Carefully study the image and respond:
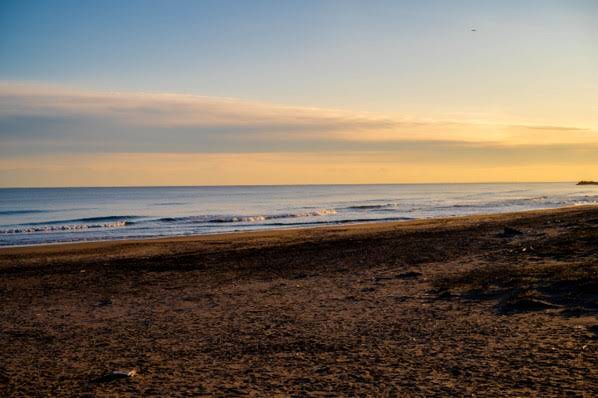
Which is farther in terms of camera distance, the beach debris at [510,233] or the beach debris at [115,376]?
the beach debris at [510,233]

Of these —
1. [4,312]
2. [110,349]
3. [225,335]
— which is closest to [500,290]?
[225,335]

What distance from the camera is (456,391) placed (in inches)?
232

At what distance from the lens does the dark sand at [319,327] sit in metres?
6.47

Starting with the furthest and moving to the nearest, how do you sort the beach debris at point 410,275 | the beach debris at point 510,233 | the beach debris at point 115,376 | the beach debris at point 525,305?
the beach debris at point 510,233
the beach debris at point 410,275
the beach debris at point 525,305
the beach debris at point 115,376

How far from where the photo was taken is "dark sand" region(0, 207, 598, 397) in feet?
21.2

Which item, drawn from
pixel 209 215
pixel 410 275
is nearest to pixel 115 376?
pixel 410 275

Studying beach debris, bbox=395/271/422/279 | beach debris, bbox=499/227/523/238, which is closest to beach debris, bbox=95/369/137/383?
beach debris, bbox=395/271/422/279

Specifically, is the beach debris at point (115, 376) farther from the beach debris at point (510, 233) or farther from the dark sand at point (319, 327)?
the beach debris at point (510, 233)

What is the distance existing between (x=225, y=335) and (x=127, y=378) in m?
2.18

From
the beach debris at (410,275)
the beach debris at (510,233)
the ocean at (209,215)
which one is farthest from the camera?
the ocean at (209,215)

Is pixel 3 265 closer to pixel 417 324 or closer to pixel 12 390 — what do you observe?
pixel 12 390

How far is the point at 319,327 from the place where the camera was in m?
9.09

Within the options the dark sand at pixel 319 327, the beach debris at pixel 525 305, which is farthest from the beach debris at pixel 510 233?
the beach debris at pixel 525 305

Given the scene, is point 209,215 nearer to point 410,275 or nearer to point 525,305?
point 410,275
